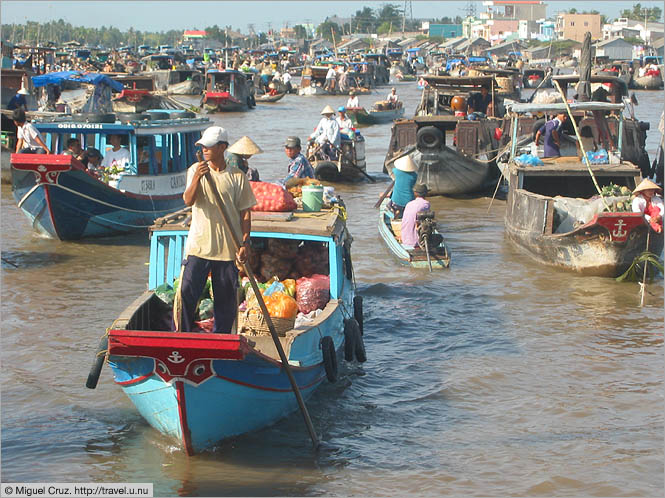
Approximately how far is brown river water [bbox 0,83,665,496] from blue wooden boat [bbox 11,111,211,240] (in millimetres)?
740

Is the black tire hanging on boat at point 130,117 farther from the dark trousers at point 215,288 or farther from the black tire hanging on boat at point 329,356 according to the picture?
the dark trousers at point 215,288

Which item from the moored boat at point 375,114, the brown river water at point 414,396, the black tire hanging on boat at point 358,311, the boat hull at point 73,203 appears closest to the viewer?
the brown river water at point 414,396

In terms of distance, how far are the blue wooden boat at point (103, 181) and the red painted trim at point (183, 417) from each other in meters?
7.18

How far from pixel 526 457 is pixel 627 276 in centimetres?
577

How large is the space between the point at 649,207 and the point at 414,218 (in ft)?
9.90

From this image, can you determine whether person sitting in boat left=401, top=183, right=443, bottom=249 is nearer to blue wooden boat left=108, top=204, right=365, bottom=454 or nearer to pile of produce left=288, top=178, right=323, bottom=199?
pile of produce left=288, top=178, right=323, bottom=199

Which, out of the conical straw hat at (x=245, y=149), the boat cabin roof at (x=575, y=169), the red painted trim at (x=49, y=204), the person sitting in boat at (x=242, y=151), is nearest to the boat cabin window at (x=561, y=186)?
the boat cabin roof at (x=575, y=169)

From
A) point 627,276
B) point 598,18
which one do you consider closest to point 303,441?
point 627,276

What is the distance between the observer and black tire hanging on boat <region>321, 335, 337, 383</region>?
738 centimetres

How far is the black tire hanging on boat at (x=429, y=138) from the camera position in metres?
17.8

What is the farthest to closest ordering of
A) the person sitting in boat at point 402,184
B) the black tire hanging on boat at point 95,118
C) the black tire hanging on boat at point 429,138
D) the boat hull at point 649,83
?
the boat hull at point 649,83 < the black tire hanging on boat at point 429,138 < the black tire hanging on boat at point 95,118 < the person sitting in boat at point 402,184

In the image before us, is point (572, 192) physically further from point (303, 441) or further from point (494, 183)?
point (303, 441)


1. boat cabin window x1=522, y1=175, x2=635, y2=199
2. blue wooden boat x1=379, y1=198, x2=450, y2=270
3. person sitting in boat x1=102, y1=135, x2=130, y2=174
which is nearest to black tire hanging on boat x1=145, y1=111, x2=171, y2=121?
person sitting in boat x1=102, y1=135, x2=130, y2=174

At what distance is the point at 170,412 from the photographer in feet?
20.5
